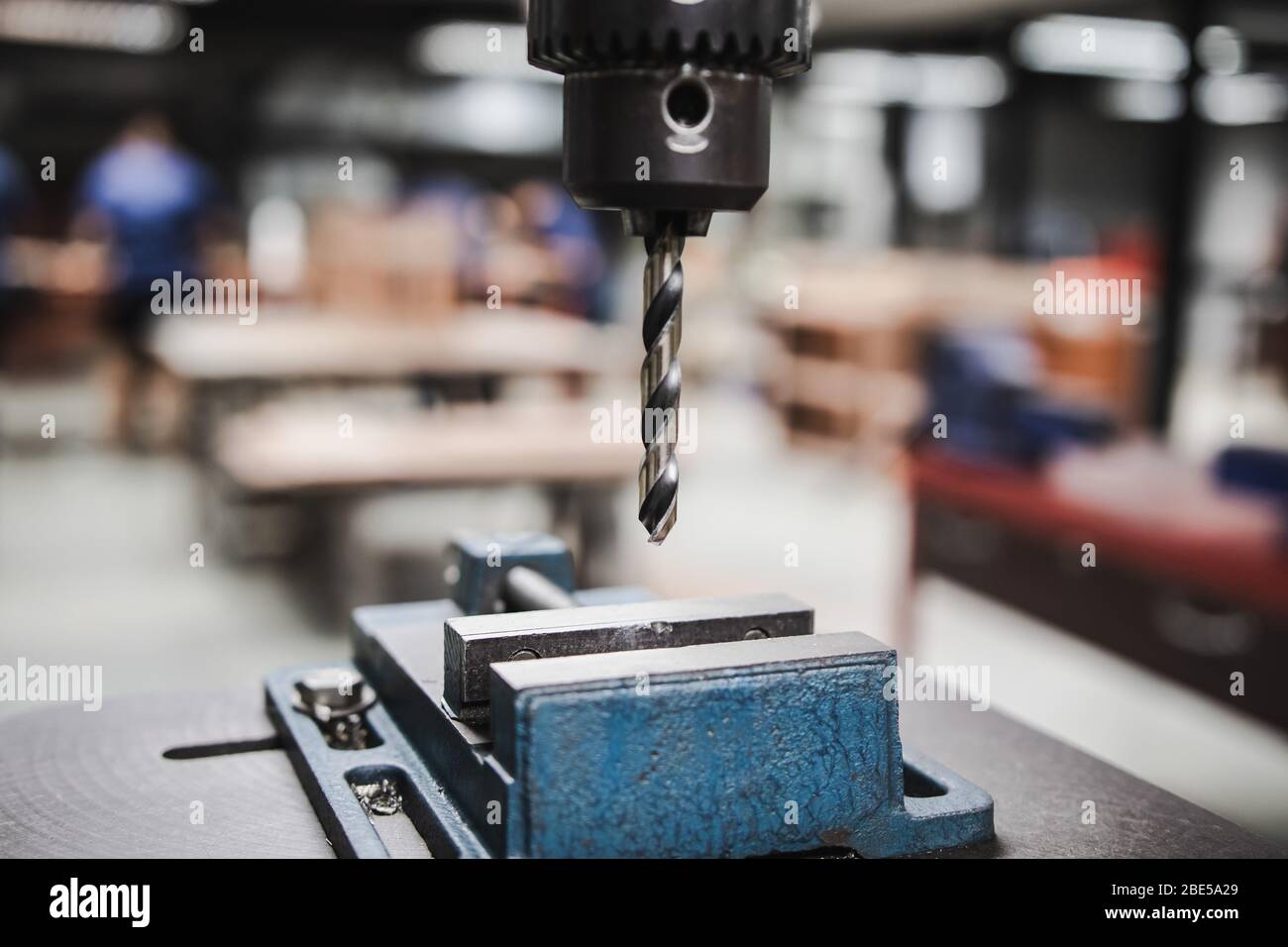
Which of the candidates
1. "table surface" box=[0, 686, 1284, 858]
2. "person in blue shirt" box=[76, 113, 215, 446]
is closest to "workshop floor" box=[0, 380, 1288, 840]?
"person in blue shirt" box=[76, 113, 215, 446]

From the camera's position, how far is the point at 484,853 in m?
0.86

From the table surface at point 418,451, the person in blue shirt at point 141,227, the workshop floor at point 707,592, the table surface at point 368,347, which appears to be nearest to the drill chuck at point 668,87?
the workshop floor at point 707,592

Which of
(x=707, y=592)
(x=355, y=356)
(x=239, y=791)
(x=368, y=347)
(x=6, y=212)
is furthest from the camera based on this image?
(x=6, y=212)

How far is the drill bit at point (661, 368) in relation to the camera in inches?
35.9

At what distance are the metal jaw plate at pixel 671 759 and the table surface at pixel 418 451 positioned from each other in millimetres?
3191

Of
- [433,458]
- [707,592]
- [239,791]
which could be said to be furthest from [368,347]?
[239,791]

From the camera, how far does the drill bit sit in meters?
0.91

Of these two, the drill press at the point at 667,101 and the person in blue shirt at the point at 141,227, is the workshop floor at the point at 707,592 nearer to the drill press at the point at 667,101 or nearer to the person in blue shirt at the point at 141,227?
the person in blue shirt at the point at 141,227

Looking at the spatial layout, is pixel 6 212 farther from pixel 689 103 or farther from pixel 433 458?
pixel 689 103

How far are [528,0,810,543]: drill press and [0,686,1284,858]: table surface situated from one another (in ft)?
1.33

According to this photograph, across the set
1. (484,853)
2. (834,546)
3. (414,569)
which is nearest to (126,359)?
(414,569)

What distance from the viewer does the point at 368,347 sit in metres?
5.67

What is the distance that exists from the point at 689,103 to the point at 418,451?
142 inches
